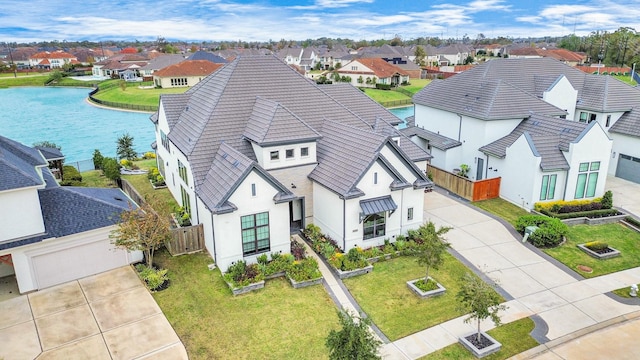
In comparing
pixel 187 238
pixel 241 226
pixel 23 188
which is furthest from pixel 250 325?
pixel 23 188

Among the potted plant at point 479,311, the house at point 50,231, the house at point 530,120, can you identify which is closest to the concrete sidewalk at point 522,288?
the potted plant at point 479,311

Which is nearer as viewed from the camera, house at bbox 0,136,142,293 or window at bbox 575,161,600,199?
house at bbox 0,136,142,293

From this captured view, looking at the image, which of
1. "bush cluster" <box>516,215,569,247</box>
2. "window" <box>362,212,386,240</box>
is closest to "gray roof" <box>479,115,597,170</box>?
"bush cluster" <box>516,215,569,247</box>

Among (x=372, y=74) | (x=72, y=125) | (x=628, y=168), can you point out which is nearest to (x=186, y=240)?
(x=628, y=168)

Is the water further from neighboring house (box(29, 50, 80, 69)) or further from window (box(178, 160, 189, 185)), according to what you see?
neighboring house (box(29, 50, 80, 69))

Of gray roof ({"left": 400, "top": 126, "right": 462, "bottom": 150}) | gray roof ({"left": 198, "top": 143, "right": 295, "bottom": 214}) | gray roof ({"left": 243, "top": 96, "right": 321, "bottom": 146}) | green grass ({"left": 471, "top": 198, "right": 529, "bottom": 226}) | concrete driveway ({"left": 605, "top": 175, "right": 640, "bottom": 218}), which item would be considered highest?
gray roof ({"left": 243, "top": 96, "right": 321, "bottom": 146})

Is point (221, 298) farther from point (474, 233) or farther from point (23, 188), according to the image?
point (474, 233)
